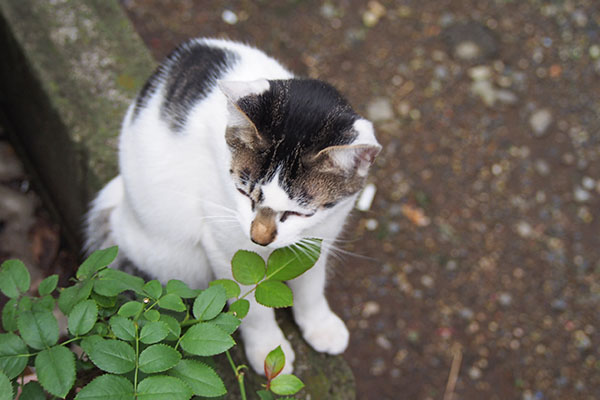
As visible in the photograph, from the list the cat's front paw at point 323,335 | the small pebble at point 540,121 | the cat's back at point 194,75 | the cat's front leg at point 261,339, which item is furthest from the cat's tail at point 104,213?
the small pebble at point 540,121

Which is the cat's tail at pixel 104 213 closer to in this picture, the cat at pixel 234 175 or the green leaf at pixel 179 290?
the cat at pixel 234 175

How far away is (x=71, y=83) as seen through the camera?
1959 millimetres

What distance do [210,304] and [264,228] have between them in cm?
20

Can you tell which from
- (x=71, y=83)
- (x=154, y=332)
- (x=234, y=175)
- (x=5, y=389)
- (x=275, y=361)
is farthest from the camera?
(x=71, y=83)

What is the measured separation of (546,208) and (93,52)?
78.5 inches

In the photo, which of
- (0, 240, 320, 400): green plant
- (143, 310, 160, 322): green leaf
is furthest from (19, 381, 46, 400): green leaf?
(143, 310, 160, 322): green leaf

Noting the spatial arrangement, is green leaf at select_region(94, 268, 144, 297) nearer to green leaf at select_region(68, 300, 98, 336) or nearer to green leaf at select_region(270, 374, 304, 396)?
green leaf at select_region(68, 300, 98, 336)

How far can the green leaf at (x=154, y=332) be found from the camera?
0.98 metres

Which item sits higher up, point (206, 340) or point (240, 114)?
point (240, 114)

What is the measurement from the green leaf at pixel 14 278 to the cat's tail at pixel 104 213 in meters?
0.58

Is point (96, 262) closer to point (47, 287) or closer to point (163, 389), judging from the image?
point (47, 287)

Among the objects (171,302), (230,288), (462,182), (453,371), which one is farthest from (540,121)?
(171,302)

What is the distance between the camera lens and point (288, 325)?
169 centimetres

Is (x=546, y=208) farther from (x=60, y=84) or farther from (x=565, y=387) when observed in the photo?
(x=60, y=84)
